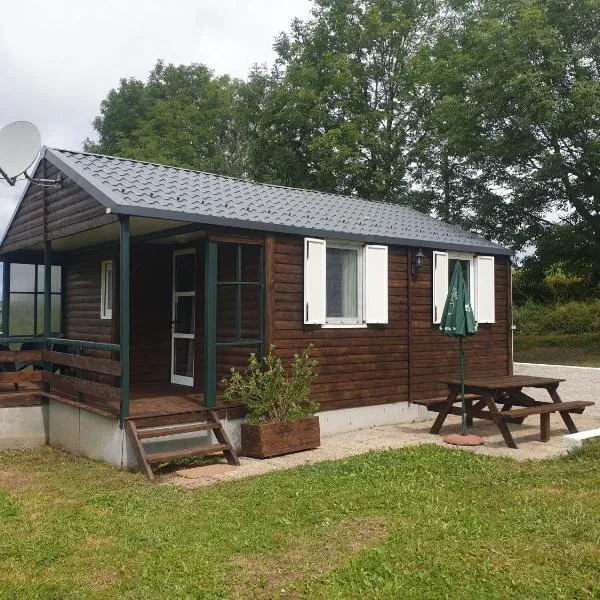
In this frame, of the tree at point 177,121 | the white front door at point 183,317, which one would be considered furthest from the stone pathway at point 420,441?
the tree at point 177,121

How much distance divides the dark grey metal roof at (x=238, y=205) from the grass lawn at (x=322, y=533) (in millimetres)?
2920

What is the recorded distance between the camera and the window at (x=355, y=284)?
8758 millimetres

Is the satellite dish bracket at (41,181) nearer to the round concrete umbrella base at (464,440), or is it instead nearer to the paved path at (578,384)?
the round concrete umbrella base at (464,440)

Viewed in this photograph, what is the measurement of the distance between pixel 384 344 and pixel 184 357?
2.90m

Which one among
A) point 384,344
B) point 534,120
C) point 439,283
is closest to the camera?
point 384,344

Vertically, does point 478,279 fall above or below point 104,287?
above

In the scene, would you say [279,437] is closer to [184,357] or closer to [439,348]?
[184,357]

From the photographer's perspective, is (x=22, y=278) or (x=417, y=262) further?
(x=22, y=278)

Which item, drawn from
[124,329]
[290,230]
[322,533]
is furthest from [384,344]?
[322,533]

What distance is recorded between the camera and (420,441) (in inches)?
310

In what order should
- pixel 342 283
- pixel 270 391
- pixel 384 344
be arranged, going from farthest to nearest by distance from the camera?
1. pixel 384 344
2. pixel 342 283
3. pixel 270 391

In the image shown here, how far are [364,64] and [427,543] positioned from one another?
21.3 m

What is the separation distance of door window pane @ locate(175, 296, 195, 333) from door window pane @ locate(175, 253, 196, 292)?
0.48ft

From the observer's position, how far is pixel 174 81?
33812mm
